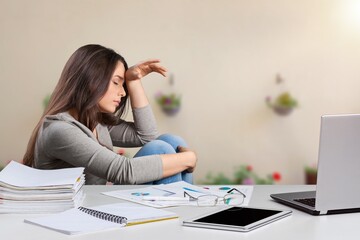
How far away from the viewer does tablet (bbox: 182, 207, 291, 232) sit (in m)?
1.26

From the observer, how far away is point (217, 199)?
156 centimetres

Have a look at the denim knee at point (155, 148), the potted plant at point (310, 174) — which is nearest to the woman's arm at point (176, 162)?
the denim knee at point (155, 148)

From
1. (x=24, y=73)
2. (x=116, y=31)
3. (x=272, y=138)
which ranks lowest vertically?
(x=272, y=138)

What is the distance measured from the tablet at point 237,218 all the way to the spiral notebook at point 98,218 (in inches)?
3.3

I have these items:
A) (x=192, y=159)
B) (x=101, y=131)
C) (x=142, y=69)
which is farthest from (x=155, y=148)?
(x=142, y=69)

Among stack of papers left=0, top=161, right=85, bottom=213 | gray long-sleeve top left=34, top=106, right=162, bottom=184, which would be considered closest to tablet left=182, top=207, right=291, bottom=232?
stack of papers left=0, top=161, right=85, bottom=213

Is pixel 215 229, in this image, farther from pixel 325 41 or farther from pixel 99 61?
pixel 325 41

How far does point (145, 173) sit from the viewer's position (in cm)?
225

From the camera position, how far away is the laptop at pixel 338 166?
1.34 m

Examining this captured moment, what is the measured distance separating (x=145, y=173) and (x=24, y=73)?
233cm

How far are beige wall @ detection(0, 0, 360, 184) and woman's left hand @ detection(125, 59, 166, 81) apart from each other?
1.39 metres

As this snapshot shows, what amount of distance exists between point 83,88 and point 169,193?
1.05m

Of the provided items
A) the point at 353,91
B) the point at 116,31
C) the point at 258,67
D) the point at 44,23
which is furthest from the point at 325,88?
the point at 44,23

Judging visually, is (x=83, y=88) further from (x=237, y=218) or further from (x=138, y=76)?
(x=237, y=218)
